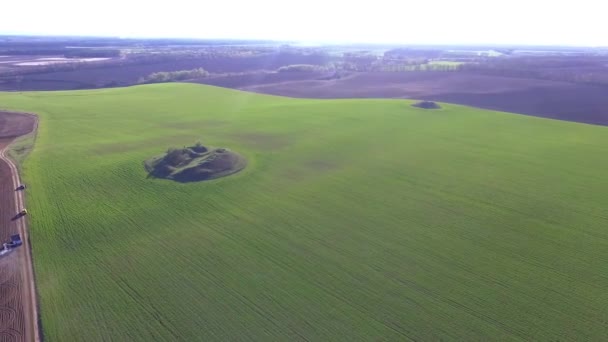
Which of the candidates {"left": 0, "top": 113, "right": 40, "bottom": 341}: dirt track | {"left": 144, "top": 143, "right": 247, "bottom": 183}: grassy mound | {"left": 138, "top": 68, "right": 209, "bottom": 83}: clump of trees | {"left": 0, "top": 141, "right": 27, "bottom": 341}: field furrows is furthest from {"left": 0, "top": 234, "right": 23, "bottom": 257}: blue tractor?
{"left": 138, "top": 68, "right": 209, "bottom": 83}: clump of trees

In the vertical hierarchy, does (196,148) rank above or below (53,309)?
above

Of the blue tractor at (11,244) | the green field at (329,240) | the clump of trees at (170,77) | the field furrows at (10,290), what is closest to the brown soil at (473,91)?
the clump of trees at (170,77)

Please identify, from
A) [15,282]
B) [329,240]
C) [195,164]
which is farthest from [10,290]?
[195,164]

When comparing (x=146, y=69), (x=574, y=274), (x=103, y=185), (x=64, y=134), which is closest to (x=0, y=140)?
(x=64, y=134)

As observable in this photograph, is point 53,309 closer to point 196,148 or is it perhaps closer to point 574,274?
point 196,148

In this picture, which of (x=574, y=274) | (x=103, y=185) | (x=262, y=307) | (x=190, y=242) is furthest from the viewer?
(x=103, y=185)

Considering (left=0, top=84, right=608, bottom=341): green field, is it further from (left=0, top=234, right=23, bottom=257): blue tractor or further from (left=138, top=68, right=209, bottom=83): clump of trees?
(left=138, top=68, right=209, bottom=83): clump of trees

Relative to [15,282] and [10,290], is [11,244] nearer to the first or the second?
[15,282]
